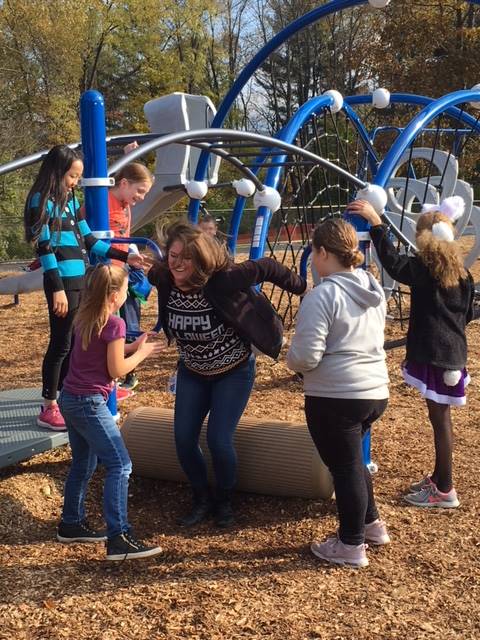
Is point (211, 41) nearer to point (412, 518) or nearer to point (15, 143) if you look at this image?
point (15, 143)

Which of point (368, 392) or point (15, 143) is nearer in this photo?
point (368, 392)

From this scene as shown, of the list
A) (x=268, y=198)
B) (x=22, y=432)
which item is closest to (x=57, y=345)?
(x=22, y=432)

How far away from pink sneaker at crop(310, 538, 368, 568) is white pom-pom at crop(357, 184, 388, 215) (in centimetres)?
169

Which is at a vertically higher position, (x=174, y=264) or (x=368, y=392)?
(x=174, y=264)

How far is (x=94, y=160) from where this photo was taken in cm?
294

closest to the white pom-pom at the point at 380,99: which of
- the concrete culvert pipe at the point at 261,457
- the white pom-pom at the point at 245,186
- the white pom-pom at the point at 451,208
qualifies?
the white pom-pom at the point at 245,186

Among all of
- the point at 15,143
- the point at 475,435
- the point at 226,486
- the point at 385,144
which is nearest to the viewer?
the point at 226,486

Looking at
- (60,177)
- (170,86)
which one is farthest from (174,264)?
(170,86)

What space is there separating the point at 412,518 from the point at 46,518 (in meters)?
1.69

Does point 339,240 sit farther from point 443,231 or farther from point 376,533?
point 376,533

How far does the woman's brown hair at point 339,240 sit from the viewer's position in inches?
107

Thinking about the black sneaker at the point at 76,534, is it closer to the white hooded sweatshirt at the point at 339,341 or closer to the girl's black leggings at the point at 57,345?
the girl's black leggings at the point at 57,345

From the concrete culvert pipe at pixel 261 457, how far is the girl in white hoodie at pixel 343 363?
52 cm

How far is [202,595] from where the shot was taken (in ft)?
8.57
